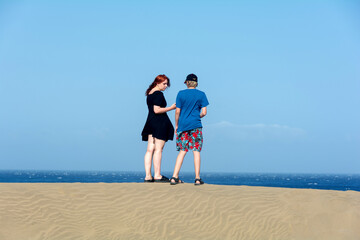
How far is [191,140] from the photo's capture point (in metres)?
9.69

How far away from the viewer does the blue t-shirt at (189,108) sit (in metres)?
9.70

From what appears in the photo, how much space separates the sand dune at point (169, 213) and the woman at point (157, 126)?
1.85ft

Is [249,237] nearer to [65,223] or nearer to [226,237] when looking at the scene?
[226,237]

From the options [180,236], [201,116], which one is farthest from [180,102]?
[180,236]

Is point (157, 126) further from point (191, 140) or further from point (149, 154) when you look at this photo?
point (191, 140)

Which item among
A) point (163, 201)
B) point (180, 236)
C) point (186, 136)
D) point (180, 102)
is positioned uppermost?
point (180, 102)

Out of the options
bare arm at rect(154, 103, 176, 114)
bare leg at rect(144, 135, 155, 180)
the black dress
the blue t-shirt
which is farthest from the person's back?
bare leg at rect(144, 135, 155, 180)

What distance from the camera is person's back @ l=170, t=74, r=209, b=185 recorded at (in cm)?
970

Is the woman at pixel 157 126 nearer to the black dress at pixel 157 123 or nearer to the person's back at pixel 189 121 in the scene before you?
the black dress at pixel 157 123

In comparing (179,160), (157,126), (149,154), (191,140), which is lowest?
(179,160)

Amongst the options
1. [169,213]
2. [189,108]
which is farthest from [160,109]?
[169,213]

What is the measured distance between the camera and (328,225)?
8781 millimetres

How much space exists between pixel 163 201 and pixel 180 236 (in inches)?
40.8

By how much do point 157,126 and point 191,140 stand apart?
952mm
